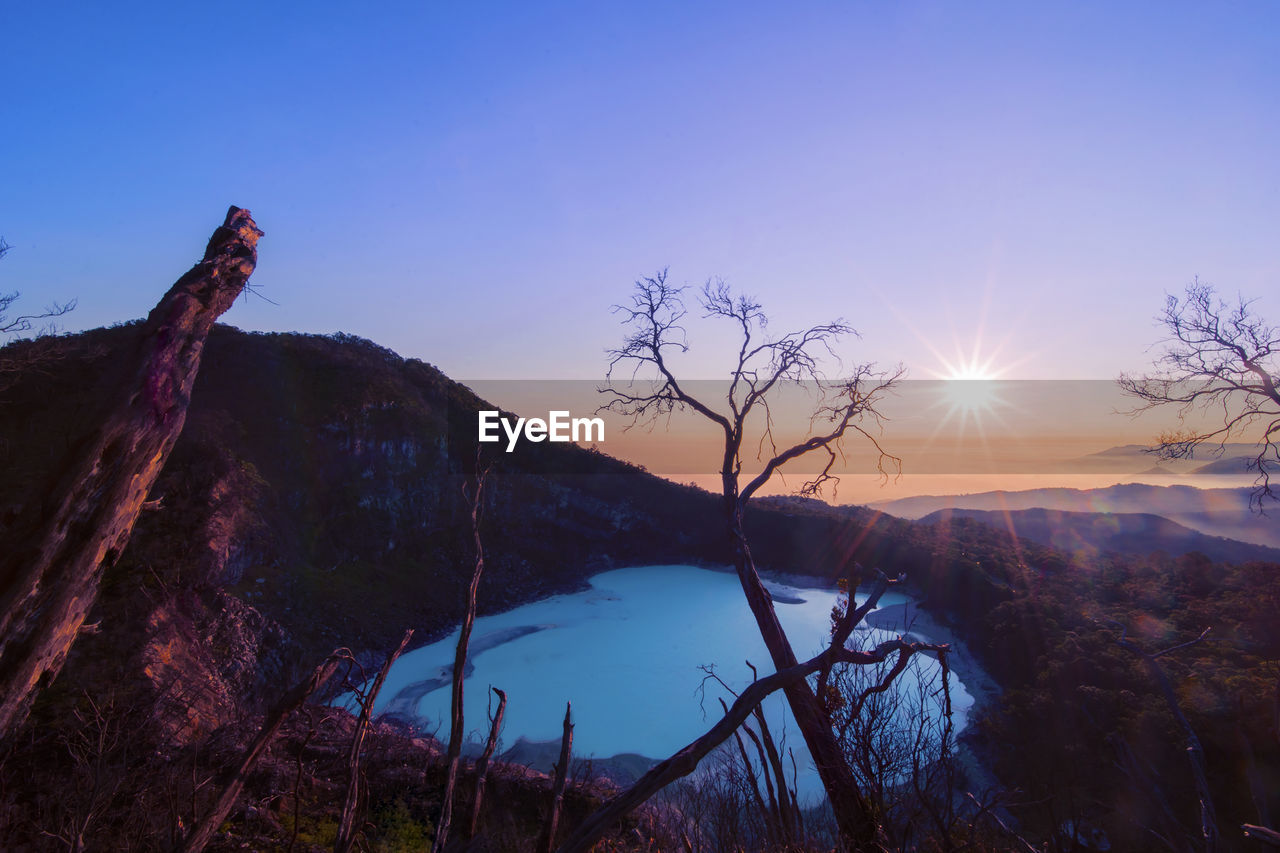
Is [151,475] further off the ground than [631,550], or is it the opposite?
[151,475]

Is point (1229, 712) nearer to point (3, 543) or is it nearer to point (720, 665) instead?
point (720, 665)

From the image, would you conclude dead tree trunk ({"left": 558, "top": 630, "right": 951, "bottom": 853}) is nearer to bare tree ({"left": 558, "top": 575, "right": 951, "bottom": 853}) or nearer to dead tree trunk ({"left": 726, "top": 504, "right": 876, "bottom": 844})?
bare tree ({"left": 558, "top": 575, "right": 951, "bottom": 853})

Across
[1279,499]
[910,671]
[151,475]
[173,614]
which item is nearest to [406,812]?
[173,614]

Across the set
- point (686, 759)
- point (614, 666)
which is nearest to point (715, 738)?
point (686, 759)

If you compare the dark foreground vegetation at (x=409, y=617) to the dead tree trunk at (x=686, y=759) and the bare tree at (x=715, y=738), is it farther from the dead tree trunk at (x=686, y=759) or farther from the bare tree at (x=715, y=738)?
the dead tree trunk at (x=686, y=759)

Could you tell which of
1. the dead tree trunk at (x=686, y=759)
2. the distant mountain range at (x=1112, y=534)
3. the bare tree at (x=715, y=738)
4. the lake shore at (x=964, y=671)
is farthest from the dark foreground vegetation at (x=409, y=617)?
the distant mountain range at (x=1112, y=534)

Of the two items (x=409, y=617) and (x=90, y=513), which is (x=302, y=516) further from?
(x=90, y=513)
